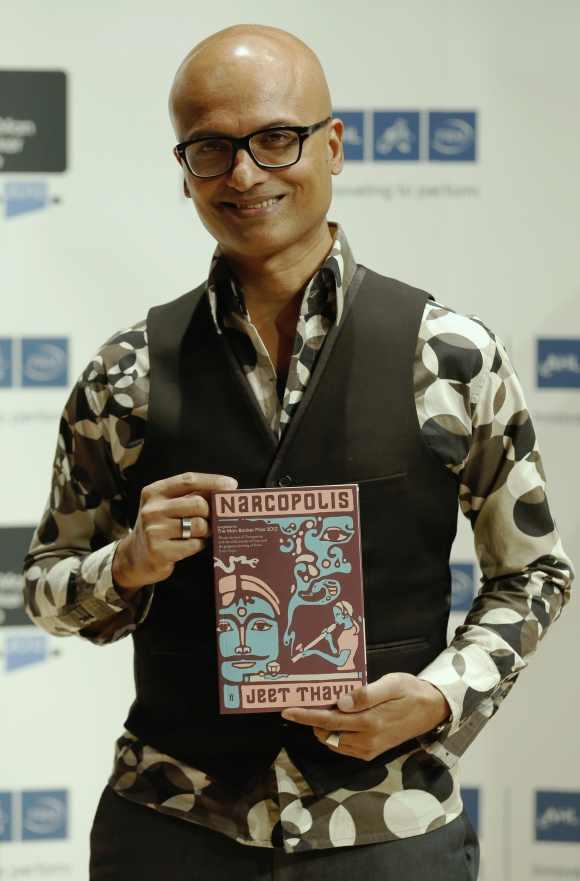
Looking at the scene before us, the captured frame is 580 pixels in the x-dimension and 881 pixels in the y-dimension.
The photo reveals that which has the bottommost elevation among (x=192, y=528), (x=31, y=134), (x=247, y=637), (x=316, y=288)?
(x=247, y=637)

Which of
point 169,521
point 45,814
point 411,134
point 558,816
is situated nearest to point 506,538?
point 169,521

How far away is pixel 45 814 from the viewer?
271 cm

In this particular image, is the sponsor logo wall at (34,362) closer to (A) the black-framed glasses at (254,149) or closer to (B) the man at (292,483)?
(B) the man at (292,483)

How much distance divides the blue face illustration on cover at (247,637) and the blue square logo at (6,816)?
1626 mm

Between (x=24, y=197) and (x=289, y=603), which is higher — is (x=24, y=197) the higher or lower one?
the higher one

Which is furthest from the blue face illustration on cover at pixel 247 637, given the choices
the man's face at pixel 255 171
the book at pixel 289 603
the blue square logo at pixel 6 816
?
the blue square logo at pixel 6 816

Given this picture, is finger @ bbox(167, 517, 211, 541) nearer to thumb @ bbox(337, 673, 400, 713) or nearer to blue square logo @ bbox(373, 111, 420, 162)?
thumb @ bbox(337, 673, 400, 713)

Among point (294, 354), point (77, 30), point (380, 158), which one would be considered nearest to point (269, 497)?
point (294, 354)

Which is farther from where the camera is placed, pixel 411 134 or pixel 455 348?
pixel 411 134

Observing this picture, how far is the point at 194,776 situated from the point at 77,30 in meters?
1.76

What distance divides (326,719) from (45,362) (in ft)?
5.09

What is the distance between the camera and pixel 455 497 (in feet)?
4.61

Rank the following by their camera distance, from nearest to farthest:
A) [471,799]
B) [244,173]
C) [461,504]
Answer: [244,173], [461,504], [471,799]

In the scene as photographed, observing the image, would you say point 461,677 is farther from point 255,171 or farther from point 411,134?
point 411,134
